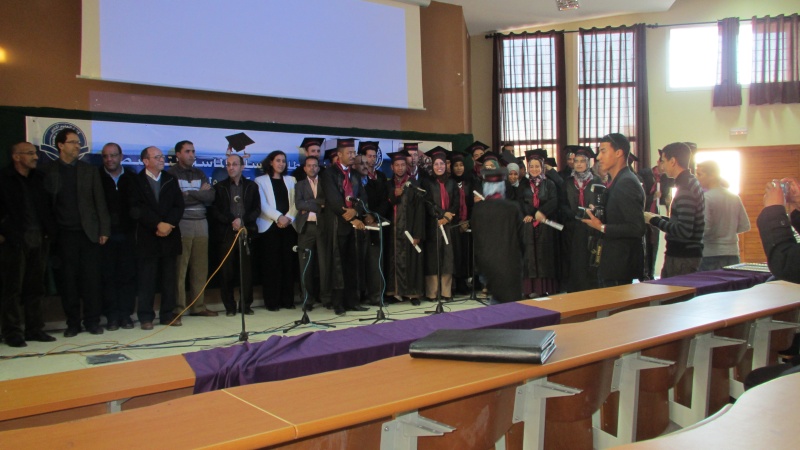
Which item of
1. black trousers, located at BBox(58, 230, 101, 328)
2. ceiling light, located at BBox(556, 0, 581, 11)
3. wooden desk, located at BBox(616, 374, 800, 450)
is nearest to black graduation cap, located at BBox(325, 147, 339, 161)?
black trousers, located at BBox(58, 230, 101, 328)

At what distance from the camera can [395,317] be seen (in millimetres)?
5918

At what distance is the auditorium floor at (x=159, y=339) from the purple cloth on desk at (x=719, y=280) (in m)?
2.78

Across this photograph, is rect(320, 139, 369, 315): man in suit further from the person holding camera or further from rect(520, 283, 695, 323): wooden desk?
rect(520, 283, 695, 323): wooden desk

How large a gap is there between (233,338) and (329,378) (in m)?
3.48

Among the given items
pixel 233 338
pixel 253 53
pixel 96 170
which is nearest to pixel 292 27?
pixel 253 53

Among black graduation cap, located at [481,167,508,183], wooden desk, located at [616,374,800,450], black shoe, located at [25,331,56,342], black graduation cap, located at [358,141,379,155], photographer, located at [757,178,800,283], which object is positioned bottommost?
black shoe, located at [25,331,56,342]

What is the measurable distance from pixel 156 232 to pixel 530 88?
22.8 feet

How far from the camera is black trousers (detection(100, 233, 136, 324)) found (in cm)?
560

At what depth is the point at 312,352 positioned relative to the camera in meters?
2.15

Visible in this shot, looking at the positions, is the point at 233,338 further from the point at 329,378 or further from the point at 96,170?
the point at 329,378

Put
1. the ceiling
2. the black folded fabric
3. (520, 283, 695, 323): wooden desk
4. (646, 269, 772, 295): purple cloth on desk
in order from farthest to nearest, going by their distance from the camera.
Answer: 1. the ceiling
2. (646, 269, 772, 295): purple cloth on desk
3. (520, 283, 695, 323): wooden desk
4. the black folded fabric

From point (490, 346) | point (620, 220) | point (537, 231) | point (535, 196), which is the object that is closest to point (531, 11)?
point (535, 196)

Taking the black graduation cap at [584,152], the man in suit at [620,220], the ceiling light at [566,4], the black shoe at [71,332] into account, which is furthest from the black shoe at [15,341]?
the ceiling light at [566,4]

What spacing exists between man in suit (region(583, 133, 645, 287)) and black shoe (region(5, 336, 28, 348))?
439 centimetres
